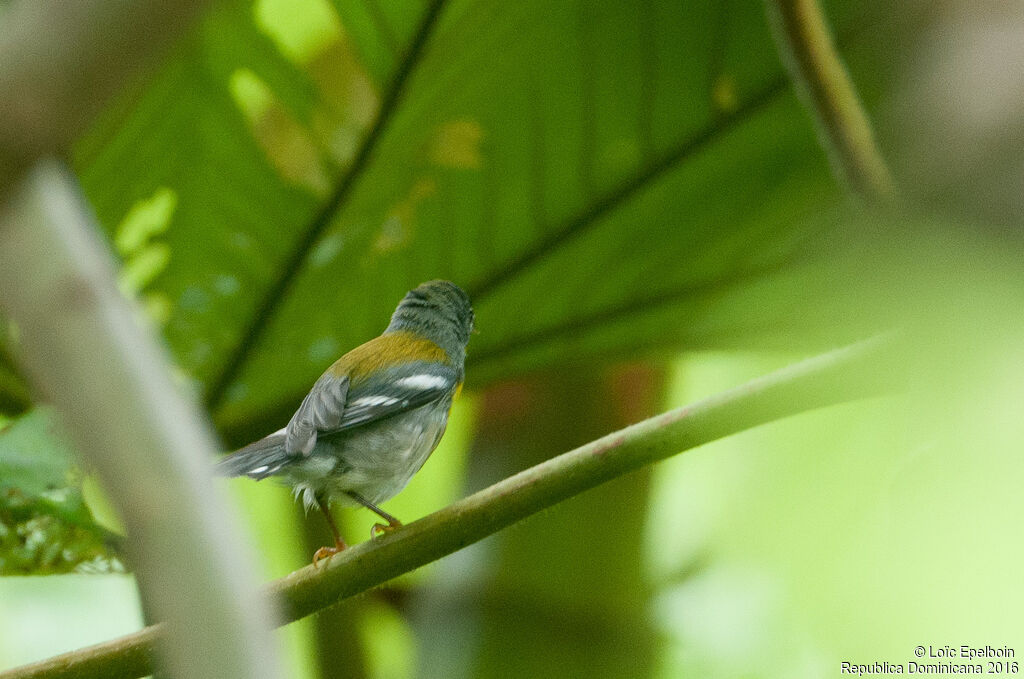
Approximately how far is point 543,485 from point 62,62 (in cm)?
29

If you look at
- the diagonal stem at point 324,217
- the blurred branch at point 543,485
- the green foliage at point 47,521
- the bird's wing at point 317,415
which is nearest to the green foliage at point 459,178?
the diagonal stem at point 324,217

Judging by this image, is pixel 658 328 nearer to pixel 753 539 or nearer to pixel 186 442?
pixel 753 539

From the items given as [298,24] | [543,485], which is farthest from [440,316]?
[298,24]

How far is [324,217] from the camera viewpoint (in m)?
0.92

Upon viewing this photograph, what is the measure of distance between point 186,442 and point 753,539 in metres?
1.00

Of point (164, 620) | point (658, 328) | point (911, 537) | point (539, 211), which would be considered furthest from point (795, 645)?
point (164, 620)

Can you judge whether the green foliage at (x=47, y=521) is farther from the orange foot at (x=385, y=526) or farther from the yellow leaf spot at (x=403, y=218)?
the yellow leaf spot at (x=403, y=218)

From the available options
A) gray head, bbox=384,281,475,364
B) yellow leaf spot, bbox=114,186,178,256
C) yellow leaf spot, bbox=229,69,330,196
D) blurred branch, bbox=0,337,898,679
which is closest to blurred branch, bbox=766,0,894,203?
blurred branch, bbox=0,337,898,679

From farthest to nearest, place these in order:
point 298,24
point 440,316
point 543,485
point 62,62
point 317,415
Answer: point 298,24 < point 440,316 < point 317,415 < point 543,485 < point 62,62

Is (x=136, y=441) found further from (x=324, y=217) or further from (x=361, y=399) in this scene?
(x=324, y=217)

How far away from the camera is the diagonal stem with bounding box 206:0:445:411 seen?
0.88 metres

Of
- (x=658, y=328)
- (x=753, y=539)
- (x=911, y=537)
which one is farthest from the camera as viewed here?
(x=753, y=539)

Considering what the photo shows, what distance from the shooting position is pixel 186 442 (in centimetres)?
20

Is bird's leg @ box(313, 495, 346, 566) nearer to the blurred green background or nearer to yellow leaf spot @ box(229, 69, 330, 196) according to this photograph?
the blurred green background
